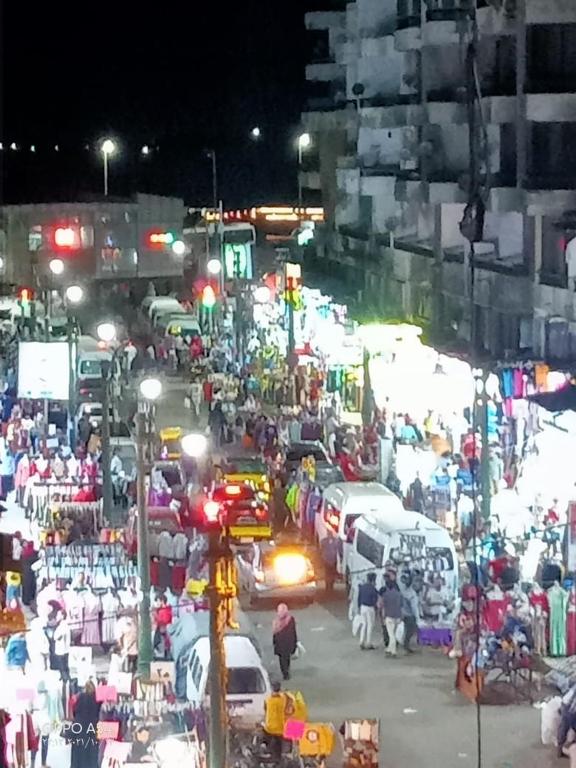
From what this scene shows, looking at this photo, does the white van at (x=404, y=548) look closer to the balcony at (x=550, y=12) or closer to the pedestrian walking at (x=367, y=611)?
the pedestrian walking at (x=367, y=611)

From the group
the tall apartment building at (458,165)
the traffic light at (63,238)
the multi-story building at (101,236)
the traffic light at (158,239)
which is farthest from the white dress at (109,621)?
the multi-story building at (101,236)

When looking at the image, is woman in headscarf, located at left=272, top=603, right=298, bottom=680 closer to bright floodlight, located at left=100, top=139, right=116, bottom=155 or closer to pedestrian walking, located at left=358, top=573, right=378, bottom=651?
pedestrian walking, located at left=358, top=573, right=378, bottom=651

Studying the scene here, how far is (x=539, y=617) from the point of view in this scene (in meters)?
23.3

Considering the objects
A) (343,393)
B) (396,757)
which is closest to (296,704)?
(396,757)

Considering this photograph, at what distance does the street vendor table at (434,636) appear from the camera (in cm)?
2455

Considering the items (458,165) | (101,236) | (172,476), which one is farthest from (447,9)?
(101,236)

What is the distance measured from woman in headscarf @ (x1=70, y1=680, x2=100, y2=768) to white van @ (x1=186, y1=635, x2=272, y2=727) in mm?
1269

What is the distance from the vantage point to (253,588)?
27.3m

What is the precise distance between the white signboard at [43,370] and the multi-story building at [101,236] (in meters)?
45.9

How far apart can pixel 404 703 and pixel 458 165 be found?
21.8m

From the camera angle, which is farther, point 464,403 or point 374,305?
point 374,305

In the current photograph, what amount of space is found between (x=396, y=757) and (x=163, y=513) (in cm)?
1002

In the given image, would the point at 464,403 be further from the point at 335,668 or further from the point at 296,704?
the point at 296,704

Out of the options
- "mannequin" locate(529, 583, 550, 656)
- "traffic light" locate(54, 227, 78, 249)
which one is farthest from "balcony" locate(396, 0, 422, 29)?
"traffic light" locate(54, 227, 78, 249)
